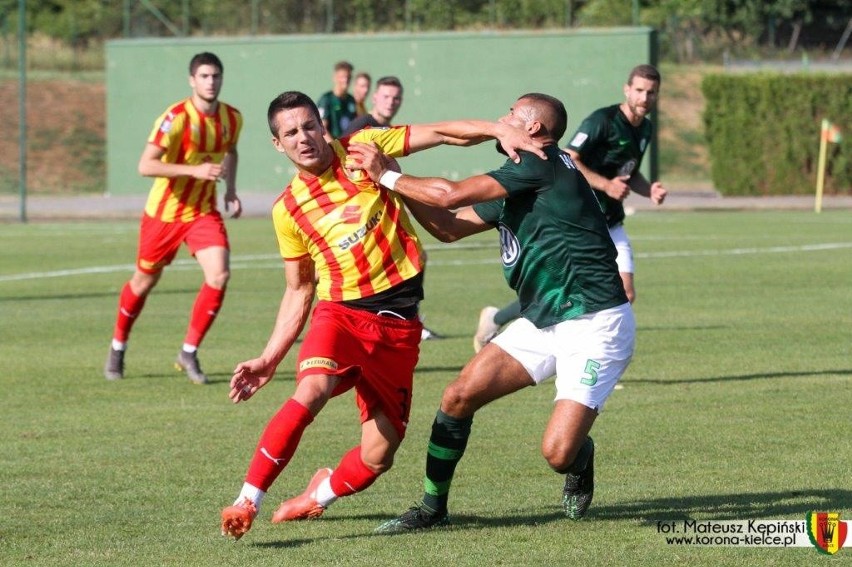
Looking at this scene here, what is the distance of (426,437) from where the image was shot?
372 inches

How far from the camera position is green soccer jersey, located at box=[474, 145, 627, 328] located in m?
6.88

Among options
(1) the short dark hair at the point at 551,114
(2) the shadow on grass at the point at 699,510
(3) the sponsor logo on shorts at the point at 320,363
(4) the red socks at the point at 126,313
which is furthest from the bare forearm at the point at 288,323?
(4) the red socks at the point at 126,313

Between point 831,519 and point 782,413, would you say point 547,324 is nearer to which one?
point 831,519

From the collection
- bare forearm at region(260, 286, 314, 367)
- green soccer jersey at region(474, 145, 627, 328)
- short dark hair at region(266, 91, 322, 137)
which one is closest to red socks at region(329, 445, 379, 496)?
bare forearm at region(260, 286, 314, 367)

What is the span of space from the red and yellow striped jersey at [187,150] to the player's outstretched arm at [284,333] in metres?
4.85

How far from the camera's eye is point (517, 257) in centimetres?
702

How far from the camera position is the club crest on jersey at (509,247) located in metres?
7.01

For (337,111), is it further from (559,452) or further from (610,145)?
(559,452)

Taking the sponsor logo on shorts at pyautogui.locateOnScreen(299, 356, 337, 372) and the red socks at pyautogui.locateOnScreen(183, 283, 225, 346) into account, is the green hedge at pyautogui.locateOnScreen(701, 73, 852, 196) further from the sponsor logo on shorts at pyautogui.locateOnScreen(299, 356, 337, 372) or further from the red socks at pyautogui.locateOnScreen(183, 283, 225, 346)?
the sponsor logo on shorts at pyautogui.locateOnScreen(299, 356, 337, 372)

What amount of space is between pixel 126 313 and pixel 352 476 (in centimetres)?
551

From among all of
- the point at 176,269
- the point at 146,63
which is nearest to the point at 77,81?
the point at 146,63

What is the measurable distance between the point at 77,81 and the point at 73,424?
39781 millimetres

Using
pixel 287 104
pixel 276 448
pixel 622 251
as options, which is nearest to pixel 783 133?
pixel 622 251

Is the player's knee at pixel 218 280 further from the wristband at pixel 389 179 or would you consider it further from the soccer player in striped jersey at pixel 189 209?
the wristband at pixel 389 179
